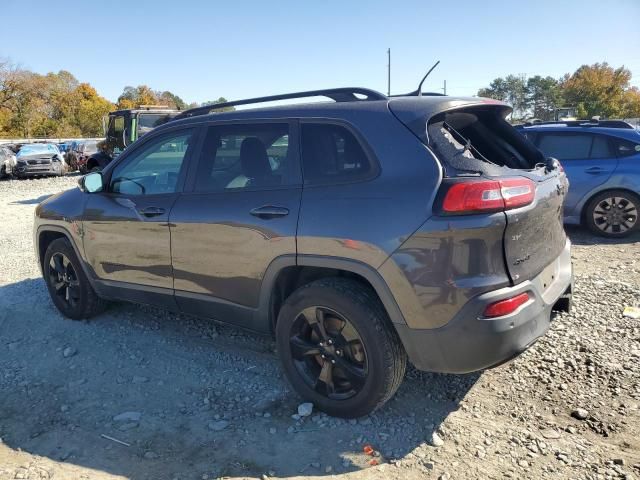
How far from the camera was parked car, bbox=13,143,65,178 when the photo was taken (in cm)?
2084

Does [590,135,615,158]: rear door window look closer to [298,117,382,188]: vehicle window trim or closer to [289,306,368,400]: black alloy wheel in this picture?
[298,117,382,188]: vehicle window trim

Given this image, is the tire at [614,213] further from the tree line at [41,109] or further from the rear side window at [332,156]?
the tree line at [41,109]

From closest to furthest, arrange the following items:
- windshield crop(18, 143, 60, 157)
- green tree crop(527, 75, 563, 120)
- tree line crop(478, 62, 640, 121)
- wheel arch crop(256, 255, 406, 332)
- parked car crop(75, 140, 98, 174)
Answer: wheel arch crop(256, 255, 406, 332)
windshield crop(18, 143, 60, 157)
parked car crop(75, 140, 98, 174)
tree line crop(478, 62, 640, 121)
green tree crop(527, 75, 563, 120)

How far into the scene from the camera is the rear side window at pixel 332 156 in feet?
9.51

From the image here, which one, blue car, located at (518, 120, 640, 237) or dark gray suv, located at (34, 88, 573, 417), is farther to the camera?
blue car, located at (518, 120, 640, 237)

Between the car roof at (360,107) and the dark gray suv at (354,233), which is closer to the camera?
the dark gray suv at (354,233)

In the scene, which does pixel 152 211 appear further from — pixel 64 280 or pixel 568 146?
pixel 568 146

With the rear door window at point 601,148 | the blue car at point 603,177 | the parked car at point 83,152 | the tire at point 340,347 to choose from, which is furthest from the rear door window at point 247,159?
the parked car at point 83,152

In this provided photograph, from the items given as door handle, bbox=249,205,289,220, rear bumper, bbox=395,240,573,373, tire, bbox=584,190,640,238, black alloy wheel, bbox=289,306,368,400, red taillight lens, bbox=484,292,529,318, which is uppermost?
door handle, bbox=249,205,289,220

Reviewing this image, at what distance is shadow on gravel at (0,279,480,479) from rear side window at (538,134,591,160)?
5.30 meters

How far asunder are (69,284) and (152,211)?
1.52 metres

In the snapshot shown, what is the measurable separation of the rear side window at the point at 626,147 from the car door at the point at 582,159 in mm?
88

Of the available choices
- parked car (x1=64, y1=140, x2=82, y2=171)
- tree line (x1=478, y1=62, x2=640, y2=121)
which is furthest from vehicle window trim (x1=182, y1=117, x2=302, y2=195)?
tree line (x1=478, y1=62, x2=640, y2=121)

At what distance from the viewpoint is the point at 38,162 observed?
2111cm
